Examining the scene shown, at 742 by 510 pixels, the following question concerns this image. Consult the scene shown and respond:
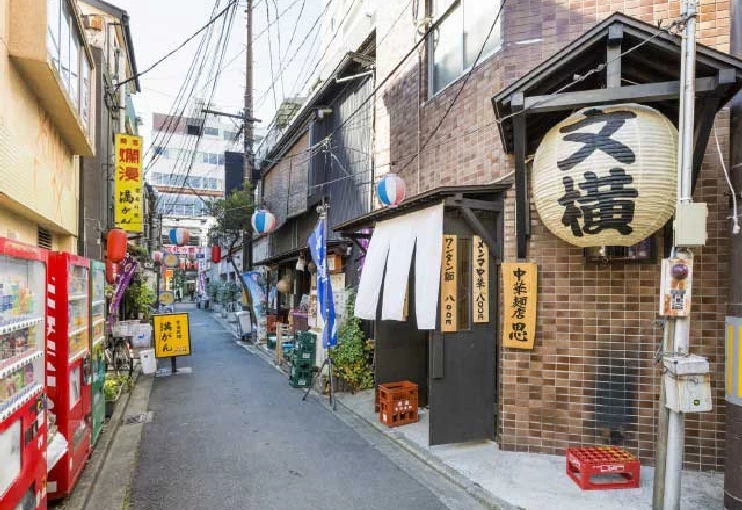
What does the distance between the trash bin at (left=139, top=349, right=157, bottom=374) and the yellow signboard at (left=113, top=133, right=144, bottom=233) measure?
3666 millimetres

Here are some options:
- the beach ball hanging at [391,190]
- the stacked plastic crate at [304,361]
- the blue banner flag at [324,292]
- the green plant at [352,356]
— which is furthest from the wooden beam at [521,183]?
the stacked plastic crate at [304,361]

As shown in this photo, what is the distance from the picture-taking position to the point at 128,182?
1453cm

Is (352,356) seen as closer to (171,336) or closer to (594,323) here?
(594,323)

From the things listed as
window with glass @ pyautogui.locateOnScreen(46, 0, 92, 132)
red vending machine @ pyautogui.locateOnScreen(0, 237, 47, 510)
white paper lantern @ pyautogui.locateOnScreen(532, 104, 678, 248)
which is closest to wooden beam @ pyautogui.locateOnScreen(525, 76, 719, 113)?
white paper lantern @ pyautogui.locateOnScreen(532, 104, 678, 248)

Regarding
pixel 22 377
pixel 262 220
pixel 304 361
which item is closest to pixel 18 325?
pixel 22 377

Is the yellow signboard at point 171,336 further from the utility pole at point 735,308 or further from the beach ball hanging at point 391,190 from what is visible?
the utility pole at point 735,308

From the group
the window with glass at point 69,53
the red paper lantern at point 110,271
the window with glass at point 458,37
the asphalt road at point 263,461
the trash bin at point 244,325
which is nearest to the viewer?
the asphalt road at point 263,461

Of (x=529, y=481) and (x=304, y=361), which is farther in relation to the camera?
(x=304, y=361)

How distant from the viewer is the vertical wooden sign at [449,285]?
7676mm

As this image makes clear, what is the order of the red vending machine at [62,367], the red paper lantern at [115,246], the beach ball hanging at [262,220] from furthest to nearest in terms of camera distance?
the beach ball hanging at [262,220]
the red paper lantern at [115,246]
the red vending machine at [62,367]

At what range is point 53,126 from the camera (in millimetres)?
8203

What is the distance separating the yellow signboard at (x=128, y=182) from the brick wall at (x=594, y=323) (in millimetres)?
10799

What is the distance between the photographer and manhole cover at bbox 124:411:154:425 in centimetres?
961

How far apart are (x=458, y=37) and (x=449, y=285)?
5.31 meters
